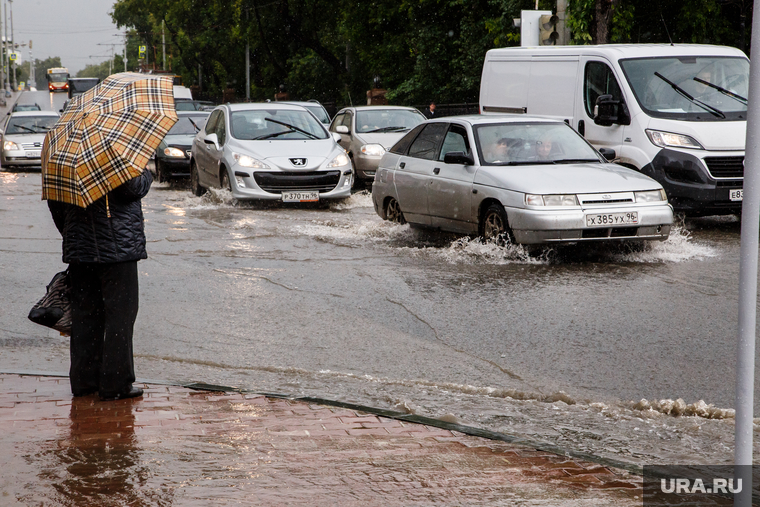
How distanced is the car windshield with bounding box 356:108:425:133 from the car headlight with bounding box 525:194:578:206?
10.6 m

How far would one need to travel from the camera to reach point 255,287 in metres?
9.02

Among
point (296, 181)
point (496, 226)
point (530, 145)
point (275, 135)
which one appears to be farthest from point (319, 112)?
point (496, 226)

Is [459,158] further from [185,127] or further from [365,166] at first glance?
[185,127]

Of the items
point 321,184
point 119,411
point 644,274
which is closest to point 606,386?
point 119,411

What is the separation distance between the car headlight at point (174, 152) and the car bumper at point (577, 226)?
12442mm

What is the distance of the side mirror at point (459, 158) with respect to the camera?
11.0m

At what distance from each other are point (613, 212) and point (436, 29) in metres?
30.1

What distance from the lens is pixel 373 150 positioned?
19.5 meters

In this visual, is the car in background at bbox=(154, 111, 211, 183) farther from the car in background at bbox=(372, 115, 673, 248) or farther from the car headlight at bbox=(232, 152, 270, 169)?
the car in background at bbox=(372, 115, 673, 248)

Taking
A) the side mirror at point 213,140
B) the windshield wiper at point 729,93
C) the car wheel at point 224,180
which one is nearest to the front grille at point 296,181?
the car wheel at point 224,180

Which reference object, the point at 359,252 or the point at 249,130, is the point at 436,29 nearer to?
the point at 249,130

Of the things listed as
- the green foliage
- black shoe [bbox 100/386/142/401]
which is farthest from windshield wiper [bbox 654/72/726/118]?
black shoe [bbox 100/386/142/401]

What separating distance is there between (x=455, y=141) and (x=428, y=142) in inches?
24.7

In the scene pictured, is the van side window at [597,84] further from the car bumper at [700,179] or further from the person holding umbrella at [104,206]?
the person holding umbrella at [104,206]
